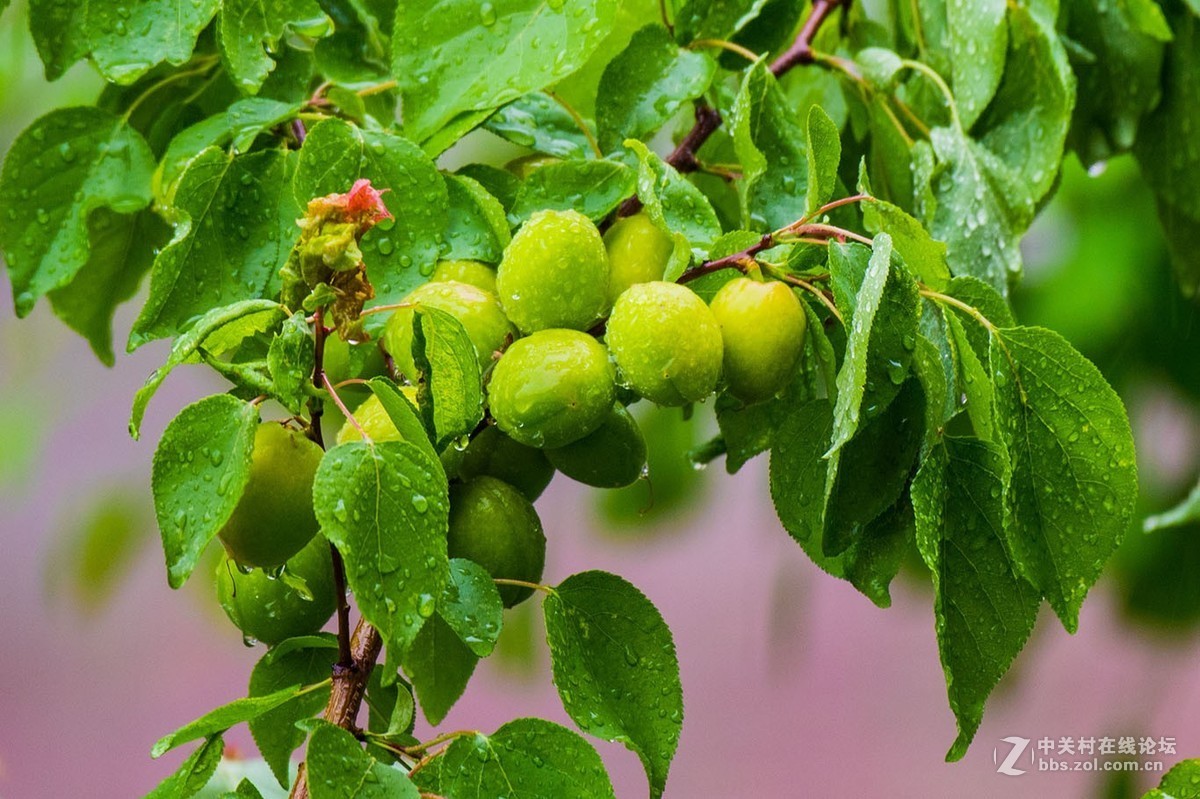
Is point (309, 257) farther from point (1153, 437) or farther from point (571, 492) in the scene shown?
point (571, 492)

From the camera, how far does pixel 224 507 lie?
0.22m

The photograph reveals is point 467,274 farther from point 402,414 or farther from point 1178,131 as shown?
point 1178,131

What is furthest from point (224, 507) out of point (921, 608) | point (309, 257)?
point (921, 608)

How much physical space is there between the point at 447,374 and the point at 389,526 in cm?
4

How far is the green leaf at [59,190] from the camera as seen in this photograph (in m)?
0.32

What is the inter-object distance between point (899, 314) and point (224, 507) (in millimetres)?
126

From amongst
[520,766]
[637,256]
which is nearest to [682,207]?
[637,256]

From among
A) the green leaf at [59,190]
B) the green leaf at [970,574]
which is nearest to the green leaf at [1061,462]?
the green leaf at [970,574]

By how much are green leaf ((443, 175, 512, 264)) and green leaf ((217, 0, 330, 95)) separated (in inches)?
2.1

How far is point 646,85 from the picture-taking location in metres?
0.32

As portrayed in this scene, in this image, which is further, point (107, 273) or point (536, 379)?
point (107, 273)

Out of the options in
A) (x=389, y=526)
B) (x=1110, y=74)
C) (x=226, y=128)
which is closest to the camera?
(x=389, y=526)

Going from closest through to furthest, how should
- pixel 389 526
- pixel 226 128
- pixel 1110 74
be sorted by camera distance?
1. pixel 389 526
2. pixel 226 128
3. pixel 1110 74

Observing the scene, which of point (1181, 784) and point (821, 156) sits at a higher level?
point (821, 156)
